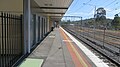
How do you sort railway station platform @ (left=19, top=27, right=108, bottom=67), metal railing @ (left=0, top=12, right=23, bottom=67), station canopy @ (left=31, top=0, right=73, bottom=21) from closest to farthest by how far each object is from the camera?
railway station platform @ (left=19, top=27, right=108, bottom=67) < metal railing @ (left=0, top=12, right=23, bottom=67) < station canopy @ (left=31, top=0, right=73, bottom=21)

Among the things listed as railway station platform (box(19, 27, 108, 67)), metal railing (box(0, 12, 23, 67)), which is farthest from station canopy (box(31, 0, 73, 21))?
metal railing (box(0, 12, 23, 67))

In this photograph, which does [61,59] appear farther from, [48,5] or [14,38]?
[48,5]

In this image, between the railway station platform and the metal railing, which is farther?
the metal railing

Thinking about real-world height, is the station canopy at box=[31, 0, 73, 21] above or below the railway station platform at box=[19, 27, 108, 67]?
above

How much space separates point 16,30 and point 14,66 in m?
3.54

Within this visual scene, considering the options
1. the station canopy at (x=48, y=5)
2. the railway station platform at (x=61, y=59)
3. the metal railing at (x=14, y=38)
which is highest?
the station canopy at (x=48, y=5)

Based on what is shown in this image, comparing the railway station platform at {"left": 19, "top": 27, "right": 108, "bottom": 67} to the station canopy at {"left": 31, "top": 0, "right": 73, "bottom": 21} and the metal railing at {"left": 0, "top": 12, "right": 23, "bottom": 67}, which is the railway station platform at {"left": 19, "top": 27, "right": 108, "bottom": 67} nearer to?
the metal railing at {"left": 0, "top": 12, "right": 23, "bottom": 67}

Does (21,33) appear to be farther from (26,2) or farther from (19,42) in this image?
(26,2)

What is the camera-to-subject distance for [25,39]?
14.7 m

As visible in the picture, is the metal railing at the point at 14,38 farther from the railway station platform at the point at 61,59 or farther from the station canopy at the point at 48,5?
the station canopy at the point at 48,5

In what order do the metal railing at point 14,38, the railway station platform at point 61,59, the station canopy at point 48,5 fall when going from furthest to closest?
the station canopy at point 48,5, the metal railing at point 14,38, the railway station platform at point 61,59

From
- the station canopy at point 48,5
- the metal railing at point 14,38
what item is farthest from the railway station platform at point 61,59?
the station canopy at point 48,5

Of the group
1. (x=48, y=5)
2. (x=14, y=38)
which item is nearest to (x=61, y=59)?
(x=14, y=38)

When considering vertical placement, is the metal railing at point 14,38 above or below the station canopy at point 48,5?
below
